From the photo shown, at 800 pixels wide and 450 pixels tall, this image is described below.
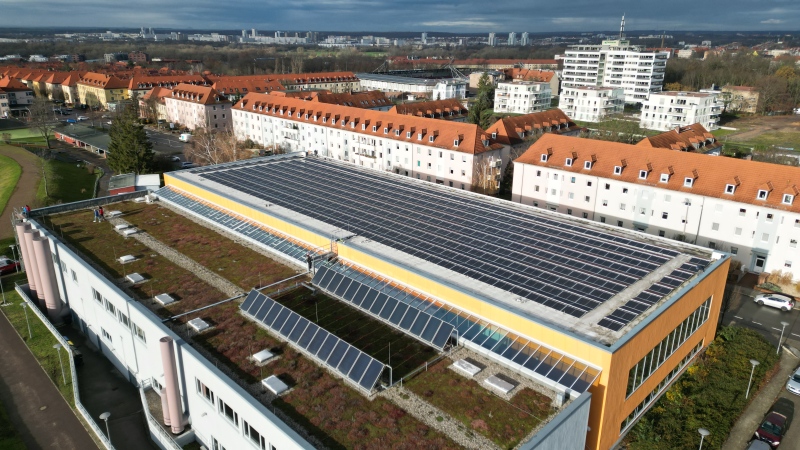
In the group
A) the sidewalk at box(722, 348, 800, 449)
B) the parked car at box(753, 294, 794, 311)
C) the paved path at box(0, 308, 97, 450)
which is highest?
the parked car at box(753, 294, 794, 311)

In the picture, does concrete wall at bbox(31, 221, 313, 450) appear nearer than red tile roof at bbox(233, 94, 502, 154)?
Yes

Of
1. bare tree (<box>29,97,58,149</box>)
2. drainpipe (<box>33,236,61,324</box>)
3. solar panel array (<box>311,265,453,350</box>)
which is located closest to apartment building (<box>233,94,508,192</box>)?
drainpipe (<box>33,236,61,324</box>)

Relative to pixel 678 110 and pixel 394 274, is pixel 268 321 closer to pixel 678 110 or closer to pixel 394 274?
pixel 394 274

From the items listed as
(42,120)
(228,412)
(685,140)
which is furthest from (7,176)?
(685,140)

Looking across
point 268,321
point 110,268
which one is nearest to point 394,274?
point 268,321

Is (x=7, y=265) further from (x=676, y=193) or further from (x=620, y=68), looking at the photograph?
(x=620, y=68)

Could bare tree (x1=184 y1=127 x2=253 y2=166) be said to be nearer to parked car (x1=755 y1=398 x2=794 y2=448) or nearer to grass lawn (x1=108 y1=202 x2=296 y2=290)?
grass lawn (x1=108 y1=202 x2=296 y2=290)
